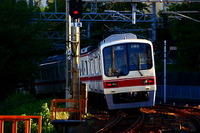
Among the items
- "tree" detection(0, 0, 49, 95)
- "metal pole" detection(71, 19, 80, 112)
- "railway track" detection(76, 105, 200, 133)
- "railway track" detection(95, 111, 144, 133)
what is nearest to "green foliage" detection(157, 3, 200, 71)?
"tree" detection(0, 0, 49, 95)

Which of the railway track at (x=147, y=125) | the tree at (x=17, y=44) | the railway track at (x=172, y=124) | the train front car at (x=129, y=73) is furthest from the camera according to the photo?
the tree at (x=17, y=44)

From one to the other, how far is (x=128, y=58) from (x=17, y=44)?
8.35 meters

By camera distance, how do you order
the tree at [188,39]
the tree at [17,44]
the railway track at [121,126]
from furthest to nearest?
the tree at [188,39] → the tree at [17,44] → the railway track at [121,126]

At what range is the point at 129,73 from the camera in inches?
824

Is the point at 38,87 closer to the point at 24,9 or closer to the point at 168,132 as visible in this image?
the point at 24,9

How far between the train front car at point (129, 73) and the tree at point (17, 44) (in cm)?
652

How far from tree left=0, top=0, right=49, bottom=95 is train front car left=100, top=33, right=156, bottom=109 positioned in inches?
257

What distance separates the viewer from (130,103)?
832 inches

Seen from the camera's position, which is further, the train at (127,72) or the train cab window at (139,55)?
the train cab window at (139,55)

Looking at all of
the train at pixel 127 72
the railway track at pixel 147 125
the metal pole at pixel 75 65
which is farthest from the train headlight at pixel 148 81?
the metal pole at pixel 75 65

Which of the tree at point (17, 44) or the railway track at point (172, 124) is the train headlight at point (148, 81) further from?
the tree at point (17, 44)

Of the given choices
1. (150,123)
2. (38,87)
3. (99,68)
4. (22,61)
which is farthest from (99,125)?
(38,87)

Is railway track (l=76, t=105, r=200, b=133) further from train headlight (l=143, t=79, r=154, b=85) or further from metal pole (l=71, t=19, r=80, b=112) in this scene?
train headlight (l=143, t=79, r=154, b=85)

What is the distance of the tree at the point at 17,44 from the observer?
86.7 feet
